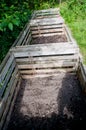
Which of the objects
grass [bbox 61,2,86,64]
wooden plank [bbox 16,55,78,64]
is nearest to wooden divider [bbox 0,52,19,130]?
wooden plank [bbox 16,55,78,64]

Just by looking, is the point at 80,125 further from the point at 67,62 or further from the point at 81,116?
the point at 67,62

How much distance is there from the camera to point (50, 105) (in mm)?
4094

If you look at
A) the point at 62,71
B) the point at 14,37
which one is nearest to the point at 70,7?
the point at 14,37

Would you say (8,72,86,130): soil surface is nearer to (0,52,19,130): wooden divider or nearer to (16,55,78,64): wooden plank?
(0,52,19,130): wooden divider

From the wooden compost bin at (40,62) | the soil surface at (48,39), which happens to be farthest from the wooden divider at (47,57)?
the soil surface at (48,39)

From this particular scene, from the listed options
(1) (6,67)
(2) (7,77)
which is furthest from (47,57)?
(2) (7,77)

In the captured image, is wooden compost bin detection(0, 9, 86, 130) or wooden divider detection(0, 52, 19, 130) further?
wooden compost bin detection(0, 9, 86, 130)

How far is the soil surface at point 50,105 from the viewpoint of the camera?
3.63 meters

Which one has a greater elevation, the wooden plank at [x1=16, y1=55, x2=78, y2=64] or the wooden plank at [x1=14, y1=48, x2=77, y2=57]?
the wooden plank at [x1=14, y1=48, x2=77, y2=57]

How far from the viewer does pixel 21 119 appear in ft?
12.5

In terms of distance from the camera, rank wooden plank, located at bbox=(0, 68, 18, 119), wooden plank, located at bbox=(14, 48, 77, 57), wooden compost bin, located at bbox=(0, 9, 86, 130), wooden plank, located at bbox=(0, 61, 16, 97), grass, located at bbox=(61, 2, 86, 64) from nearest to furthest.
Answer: wooden plank, located at bbox=(0, 68, 18, 119) < wooden plank, located at bbox=(0, 61, 16, 97) < wooden compost bin, located at bbox=(0, 9, 86, 130) < wooden plank, located at bbox=(14, 48, 77, 57) < grass, located at bbox=(61, 2, 86, 64)

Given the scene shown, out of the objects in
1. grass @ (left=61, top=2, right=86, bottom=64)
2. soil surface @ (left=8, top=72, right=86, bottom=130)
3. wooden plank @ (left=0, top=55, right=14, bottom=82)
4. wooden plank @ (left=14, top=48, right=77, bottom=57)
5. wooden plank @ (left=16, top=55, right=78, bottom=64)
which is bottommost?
grass @ (left=61, top=2, right=86, bottom=64)

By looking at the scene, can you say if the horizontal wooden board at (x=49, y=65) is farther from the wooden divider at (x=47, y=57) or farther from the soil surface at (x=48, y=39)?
the soil surface at (x=48, y=39)

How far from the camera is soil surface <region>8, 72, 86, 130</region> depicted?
11.9 feet
